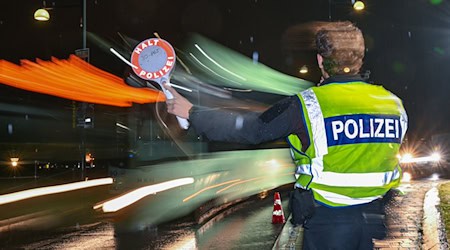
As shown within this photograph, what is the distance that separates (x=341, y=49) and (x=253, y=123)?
592mm

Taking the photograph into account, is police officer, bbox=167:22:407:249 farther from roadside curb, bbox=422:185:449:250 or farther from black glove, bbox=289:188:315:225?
roadside curb, bbox=422:185:449:250

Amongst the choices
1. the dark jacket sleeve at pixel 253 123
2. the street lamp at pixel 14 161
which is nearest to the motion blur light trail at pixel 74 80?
the street lamp at pixel 14 161

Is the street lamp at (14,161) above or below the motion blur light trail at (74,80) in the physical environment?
below

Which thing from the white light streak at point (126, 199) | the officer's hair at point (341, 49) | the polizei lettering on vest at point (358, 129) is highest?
the officer's hair at point (341, 49)

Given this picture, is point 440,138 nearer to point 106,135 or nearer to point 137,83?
point 106,135

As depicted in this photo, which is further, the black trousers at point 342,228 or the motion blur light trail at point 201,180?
the motion blur light trail at point 201,180

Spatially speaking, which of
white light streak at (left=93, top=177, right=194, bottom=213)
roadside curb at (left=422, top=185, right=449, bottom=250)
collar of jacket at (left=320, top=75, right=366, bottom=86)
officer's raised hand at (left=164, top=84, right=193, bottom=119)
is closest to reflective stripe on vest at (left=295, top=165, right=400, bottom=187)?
collar of jacket at (left=320, top=75, right=366, bottom=86)

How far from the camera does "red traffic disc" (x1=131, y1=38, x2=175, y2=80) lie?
3.01 metres

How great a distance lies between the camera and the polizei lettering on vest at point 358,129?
8.53 ft

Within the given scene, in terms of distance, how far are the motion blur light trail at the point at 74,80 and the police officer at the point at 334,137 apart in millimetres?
11255

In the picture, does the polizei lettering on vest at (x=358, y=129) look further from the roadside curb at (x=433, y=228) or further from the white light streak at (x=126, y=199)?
the white light streak at (x=126, y=199)

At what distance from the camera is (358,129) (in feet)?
8.63

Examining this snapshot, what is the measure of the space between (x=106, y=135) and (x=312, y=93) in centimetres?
3935

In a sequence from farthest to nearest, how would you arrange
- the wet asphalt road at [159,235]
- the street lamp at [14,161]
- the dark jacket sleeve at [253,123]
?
1. the street lamp at [14,161]
2. the wet asphalt road at [159,235]
3. the dark jacket sleeve at [253,123]
